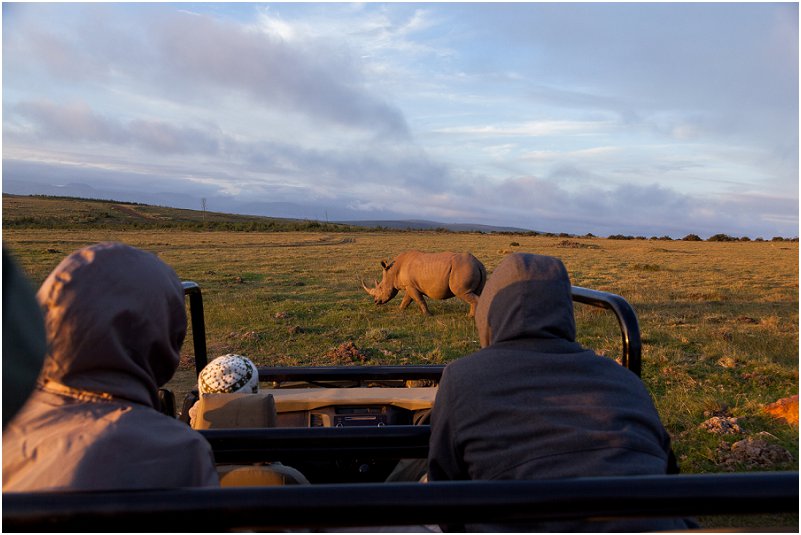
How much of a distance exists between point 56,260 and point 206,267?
5253 millimetres

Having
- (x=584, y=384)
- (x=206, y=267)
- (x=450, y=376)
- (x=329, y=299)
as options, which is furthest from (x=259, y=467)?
(x=206, y=267)

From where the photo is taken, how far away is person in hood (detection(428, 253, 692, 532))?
1846 mm

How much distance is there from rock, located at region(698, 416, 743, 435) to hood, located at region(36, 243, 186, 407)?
506cm

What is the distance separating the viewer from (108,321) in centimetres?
167

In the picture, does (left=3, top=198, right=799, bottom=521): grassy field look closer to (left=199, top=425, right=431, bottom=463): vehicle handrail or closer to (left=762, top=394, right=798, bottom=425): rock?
(left=762, top=394, right=798, bottom=425): rock

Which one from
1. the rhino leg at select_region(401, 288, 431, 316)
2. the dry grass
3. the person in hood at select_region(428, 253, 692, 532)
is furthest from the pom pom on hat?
the rhino leg at select_region(401, 288, 431, 316)

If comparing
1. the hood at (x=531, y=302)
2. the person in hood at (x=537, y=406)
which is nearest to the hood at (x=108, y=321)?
the person in hood at (x=537, y=406)

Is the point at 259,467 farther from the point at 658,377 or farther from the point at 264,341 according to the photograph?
the point at 264,341

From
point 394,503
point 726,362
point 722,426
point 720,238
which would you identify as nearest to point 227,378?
point 394,503

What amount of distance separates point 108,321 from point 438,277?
36.0 ft

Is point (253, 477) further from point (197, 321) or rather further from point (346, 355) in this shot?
point (346, 355)

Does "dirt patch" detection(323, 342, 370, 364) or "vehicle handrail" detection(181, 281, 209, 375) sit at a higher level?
"vehicle handrail" detection(181, 281, 209, 375)

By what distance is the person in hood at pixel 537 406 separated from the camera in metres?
1.85

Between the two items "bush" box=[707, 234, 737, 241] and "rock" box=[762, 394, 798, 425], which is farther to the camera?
"bush" box=[707, 234, 737, 241]
